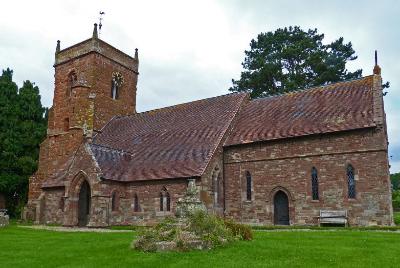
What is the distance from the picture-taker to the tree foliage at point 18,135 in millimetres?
39469

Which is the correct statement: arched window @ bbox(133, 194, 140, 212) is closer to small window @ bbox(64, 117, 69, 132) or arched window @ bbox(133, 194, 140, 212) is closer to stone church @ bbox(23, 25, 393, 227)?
stone church @ bbox(23, 25, 393, 227)

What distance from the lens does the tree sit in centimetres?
4272

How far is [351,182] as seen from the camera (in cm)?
2120

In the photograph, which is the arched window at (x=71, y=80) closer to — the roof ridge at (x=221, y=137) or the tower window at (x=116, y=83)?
the tower window at (x=116, y=83)

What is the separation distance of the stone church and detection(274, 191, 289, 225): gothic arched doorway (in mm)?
58

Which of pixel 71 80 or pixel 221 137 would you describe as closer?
pixel 221 137

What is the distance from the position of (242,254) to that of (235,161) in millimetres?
14062

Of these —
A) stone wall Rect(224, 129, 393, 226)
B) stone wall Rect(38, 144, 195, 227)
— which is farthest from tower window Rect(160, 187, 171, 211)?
stone wall Rect(224, 129, 393, 226)

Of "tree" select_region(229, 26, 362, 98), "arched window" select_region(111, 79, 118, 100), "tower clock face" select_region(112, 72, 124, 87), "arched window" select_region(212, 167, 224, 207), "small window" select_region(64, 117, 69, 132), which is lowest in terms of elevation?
"arched window" select_region(212, 167, 224, 207)

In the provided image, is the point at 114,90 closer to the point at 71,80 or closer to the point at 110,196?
the point at 71,80

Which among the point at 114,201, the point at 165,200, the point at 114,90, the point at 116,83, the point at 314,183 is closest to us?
the point at 314,183

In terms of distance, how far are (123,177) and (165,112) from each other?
812 cm

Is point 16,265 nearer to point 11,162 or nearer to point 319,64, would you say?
point 11,162

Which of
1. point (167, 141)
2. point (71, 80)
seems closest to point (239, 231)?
point (167, 141)
